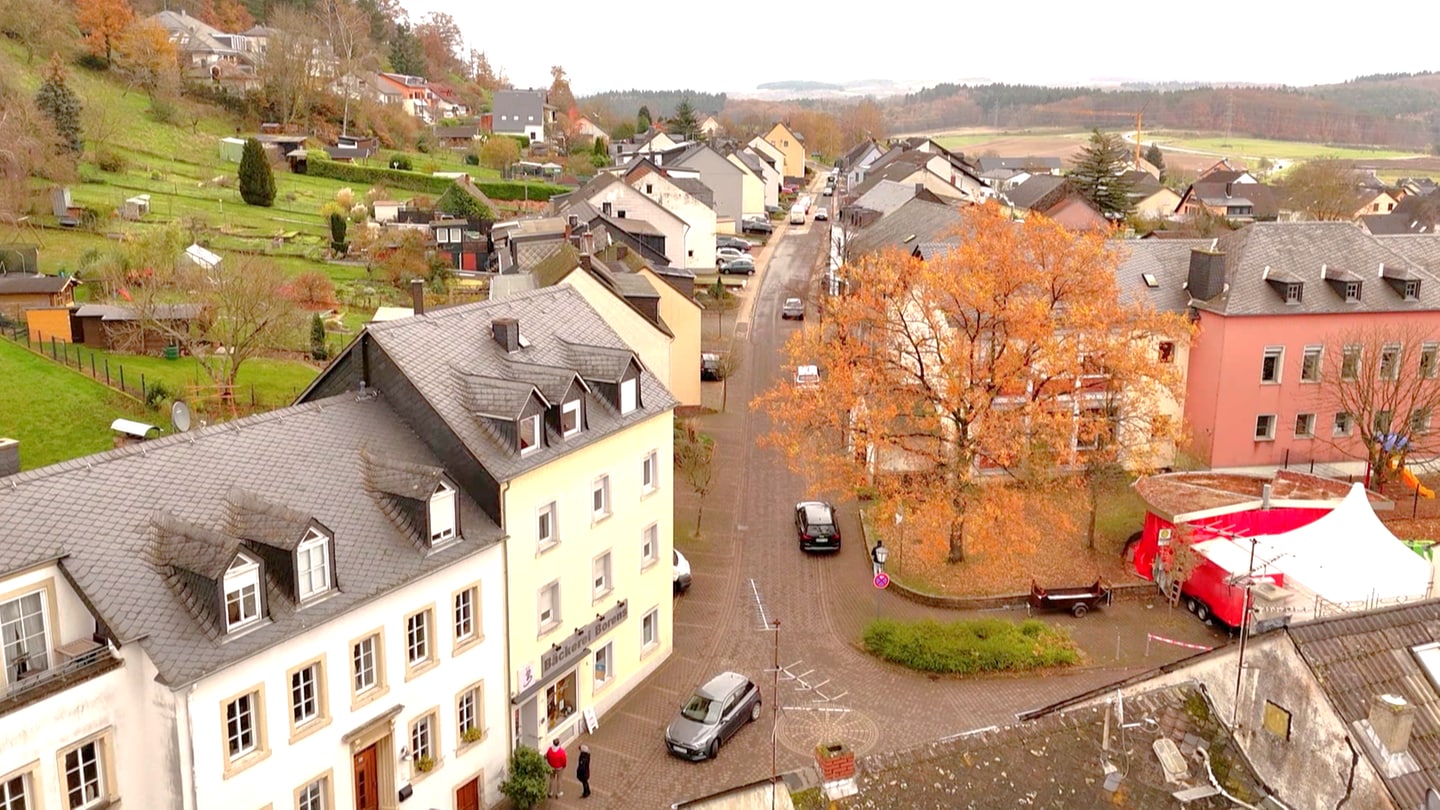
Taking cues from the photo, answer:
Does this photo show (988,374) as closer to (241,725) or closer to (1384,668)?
(1384,668)

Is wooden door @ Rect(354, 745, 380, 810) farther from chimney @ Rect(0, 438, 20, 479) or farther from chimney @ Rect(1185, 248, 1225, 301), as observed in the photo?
chimney @ Rect(1185, 248, 1225, 301)

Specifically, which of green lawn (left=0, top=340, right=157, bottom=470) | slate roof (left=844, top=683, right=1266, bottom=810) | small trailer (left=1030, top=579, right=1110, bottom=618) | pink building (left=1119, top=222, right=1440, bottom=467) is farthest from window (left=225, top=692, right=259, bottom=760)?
pink building (left=1119, top=222, right=1440, bottom=467)

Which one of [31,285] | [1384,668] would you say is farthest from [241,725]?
[31,285]

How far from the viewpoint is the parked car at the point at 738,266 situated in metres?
86.9

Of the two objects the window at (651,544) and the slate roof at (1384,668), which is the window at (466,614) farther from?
the slate roof at (1384,668)

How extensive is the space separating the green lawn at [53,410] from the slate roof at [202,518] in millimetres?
14464

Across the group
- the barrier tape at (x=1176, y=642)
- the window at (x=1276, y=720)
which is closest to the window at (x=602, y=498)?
the window at (x=1276, y=720)

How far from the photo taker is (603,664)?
97.3ft

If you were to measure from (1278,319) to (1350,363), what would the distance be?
329 cm

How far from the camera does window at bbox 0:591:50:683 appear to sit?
17172 mm

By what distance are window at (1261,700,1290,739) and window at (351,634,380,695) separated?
15.8 m

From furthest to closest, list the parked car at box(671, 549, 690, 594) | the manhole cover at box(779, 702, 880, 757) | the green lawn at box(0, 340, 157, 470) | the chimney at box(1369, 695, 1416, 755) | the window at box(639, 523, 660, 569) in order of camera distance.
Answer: the parked car at box(671, 549, 690, 594) < the green lawn at box(0, 340, 157, 470) < the window at box(639, 523, 660, 569) < the manhole cover at box(779, 702, 880, 757) < the chimney at box(1369, 695, 1416, 755)

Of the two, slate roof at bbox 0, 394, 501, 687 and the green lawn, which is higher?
slate roof at bbox 0, 394, 501, 687

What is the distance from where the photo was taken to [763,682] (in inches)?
1218
